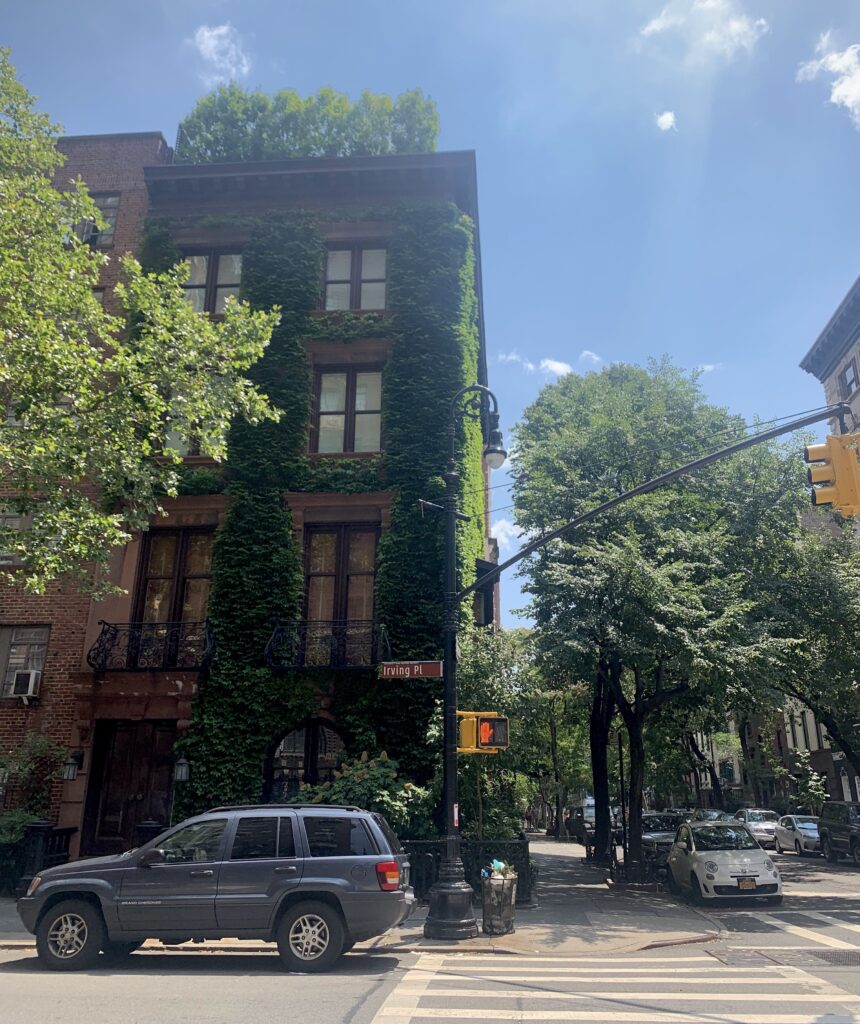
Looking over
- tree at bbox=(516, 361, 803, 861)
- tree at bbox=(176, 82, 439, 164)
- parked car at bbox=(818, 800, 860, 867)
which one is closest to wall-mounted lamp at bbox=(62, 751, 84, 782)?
tree at bbox=(516, 361, 803, 861)

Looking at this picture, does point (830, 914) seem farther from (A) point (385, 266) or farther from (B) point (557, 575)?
(A) point (385, 266)

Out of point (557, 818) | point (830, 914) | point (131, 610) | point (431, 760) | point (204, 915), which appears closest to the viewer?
point (204, 915)

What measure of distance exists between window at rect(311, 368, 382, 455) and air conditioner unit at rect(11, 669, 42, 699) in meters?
8.11

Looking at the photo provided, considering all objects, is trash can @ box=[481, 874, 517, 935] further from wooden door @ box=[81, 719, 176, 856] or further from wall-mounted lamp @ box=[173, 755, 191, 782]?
wooden door @ box=[81, 719, 176, 856]

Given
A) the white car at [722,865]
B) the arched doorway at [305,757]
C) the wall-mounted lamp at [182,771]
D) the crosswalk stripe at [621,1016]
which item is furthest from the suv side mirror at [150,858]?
the white car at [722,865]

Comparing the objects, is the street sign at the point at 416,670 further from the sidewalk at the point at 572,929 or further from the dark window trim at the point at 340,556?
the dark window trim at the point at 340,556

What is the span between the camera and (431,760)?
54.7 feet

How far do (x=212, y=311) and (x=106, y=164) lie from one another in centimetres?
579

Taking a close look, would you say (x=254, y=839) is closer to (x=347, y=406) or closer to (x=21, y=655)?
(x=21, y=655)

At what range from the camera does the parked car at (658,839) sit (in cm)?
2109

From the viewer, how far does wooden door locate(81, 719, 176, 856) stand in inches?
678

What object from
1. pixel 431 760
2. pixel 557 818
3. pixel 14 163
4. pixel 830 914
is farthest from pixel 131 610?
pixel 557 818

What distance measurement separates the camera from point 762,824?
1367 inches

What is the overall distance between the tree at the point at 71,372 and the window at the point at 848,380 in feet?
112
